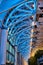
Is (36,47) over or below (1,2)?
below

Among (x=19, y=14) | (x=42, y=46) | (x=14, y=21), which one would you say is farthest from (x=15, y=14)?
(x=42, y=46)

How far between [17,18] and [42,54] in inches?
774

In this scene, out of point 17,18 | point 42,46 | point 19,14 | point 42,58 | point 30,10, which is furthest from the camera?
point 42,46

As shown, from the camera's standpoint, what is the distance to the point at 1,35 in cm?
1493

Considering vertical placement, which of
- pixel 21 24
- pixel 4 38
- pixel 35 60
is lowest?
pixel 35 60

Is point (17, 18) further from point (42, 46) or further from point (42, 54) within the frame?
point (42, 46)

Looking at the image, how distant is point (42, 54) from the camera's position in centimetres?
3653

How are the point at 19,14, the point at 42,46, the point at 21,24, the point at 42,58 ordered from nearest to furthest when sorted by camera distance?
the point at 19,14 → the point at 21,24 → the point at 42,58 → the point at 42,46

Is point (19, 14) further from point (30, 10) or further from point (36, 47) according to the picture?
point (36, 47)

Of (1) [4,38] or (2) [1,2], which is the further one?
(1) [4,38]

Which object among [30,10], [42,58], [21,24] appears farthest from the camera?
[42,58]

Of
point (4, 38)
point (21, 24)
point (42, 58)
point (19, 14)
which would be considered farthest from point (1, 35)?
point (42, 58)

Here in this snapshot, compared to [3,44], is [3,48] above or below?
below

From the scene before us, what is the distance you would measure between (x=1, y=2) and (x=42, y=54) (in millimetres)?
25128
